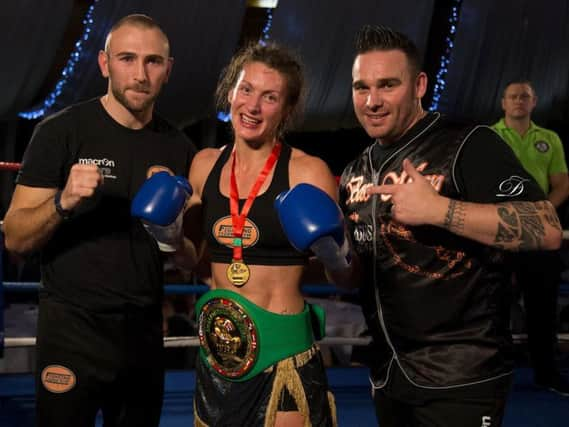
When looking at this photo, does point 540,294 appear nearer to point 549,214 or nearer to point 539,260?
point 539,260

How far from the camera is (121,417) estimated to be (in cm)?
177

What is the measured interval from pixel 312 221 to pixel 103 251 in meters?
0.59

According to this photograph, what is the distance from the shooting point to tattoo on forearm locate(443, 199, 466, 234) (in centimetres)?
133

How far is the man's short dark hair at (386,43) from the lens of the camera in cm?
154

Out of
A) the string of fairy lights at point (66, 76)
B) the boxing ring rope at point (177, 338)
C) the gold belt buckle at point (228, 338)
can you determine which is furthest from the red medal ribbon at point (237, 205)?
the string of fairy lights at point (66, 76)

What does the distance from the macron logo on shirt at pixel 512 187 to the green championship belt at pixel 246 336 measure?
0.47 metres

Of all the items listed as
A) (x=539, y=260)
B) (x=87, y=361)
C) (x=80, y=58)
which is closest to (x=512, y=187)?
Result: (x=87, y=361)

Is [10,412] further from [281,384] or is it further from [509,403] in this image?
[509,403]

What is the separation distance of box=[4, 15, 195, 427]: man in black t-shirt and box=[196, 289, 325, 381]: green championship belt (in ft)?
0.92

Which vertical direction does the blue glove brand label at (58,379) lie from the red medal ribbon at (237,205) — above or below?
below

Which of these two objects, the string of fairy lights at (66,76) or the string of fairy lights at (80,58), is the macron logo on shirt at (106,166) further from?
the string of fairy lights at (66,76)

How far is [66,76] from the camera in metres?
7.16

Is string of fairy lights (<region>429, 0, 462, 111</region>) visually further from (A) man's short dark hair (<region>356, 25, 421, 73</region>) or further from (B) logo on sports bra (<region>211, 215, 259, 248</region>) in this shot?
(B) logo on sports bra (<region>211, 215, 259, 248</region>)

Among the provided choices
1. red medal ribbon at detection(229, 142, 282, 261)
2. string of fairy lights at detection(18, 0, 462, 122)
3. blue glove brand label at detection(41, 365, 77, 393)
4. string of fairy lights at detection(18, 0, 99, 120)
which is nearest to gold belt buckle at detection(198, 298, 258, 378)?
red medal ribbon at detection(229, 142, 282, 261)
